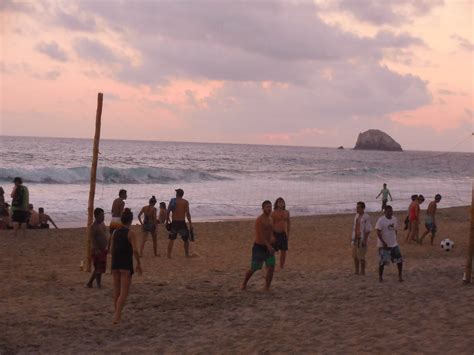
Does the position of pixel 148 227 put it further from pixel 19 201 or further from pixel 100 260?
pixel 100 260

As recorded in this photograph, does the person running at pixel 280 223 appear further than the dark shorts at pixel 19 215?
No

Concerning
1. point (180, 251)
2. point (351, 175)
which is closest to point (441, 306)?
point (180, 251)

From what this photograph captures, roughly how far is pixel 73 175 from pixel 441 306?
122 ft

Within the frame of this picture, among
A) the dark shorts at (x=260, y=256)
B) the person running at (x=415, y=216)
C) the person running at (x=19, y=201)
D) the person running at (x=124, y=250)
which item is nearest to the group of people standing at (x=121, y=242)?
the person running at (x=124, y=250)

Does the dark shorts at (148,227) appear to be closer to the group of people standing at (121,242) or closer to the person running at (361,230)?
the group of people standing at (121,242)

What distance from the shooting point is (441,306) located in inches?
309

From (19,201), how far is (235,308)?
732cm

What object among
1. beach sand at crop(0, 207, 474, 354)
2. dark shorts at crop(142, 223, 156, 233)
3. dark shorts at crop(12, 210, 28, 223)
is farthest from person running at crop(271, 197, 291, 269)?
dark shorts at crop(12, 210, 28, 223)

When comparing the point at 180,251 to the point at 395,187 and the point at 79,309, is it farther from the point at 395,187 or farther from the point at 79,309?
the point at 395,187

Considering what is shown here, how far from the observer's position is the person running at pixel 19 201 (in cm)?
1335

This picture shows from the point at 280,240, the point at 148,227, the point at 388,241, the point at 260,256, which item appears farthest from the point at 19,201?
the point at 388,241

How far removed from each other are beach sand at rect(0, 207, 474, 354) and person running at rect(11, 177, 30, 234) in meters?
1.11

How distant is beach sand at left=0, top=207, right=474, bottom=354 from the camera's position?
6559mm

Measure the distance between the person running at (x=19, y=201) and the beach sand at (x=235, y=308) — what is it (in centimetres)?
111
